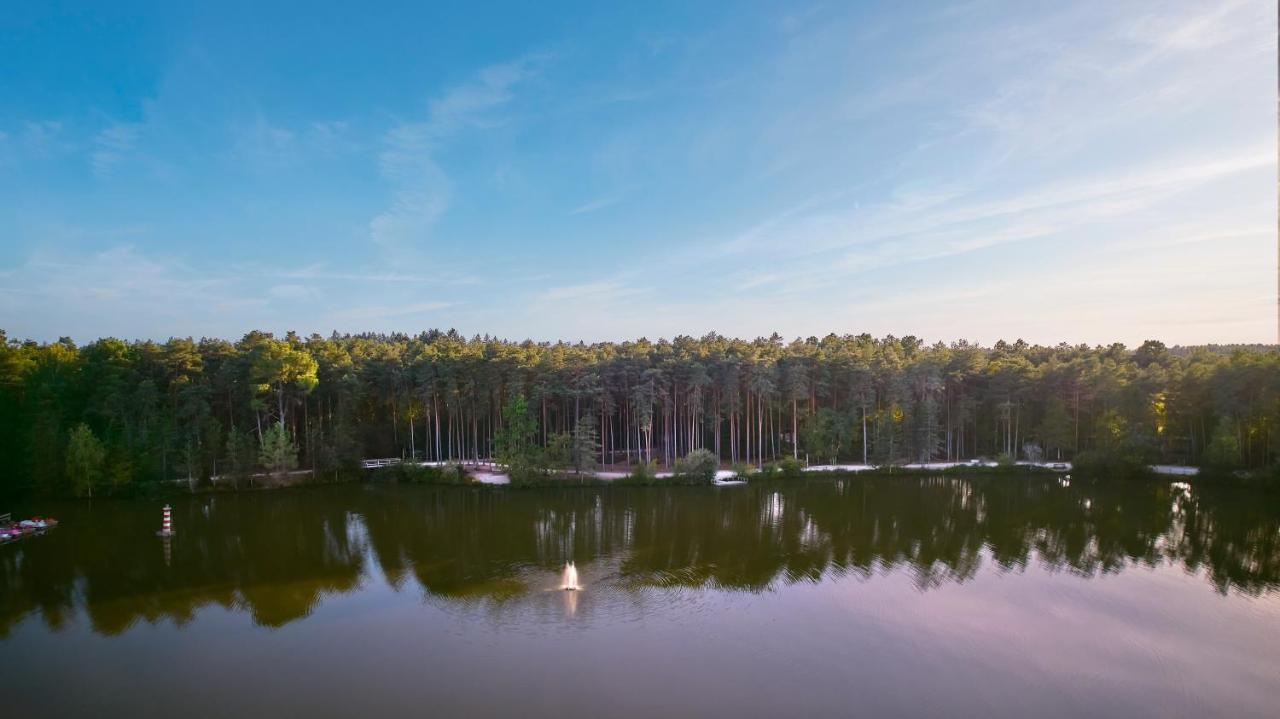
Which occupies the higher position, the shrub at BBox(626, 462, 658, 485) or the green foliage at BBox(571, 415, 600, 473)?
the green foliage at BBox(571, 415, 600, 473)

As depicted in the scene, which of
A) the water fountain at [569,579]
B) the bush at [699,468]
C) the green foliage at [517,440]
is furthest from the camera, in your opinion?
the bush at [699,468]

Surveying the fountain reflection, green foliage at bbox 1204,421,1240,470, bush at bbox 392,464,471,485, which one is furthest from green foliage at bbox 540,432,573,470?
green foliage at bbox 1204,421,1240,470

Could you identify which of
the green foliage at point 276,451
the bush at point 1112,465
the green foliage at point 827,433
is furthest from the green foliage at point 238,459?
the bush at point 1112,465

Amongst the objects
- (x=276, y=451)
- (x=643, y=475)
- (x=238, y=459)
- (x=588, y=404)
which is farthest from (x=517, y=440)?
(x=238, y=459)

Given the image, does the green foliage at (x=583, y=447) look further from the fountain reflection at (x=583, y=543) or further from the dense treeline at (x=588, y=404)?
the fountain reflection at (x=583, y=543)

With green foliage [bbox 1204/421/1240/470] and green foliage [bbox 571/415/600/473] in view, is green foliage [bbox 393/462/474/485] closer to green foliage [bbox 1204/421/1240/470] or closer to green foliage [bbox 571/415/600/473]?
green foliage [bbox 571/415/600/473]

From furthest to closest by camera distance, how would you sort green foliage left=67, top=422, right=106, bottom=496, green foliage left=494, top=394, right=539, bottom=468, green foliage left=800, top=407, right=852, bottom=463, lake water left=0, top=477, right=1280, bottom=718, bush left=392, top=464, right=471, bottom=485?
green foliage left=800, top=407, right=852, bottom=463 < bush left=392, top=464, right=471, bottom=485 < green foliage left=494, top=394, right=539, bottom=468 < green foliage left=67, top=422, right=106, bottom=496 < lake water left=0, top=477, right=1280, bottom=718

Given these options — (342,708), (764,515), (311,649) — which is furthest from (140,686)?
(764,515)
